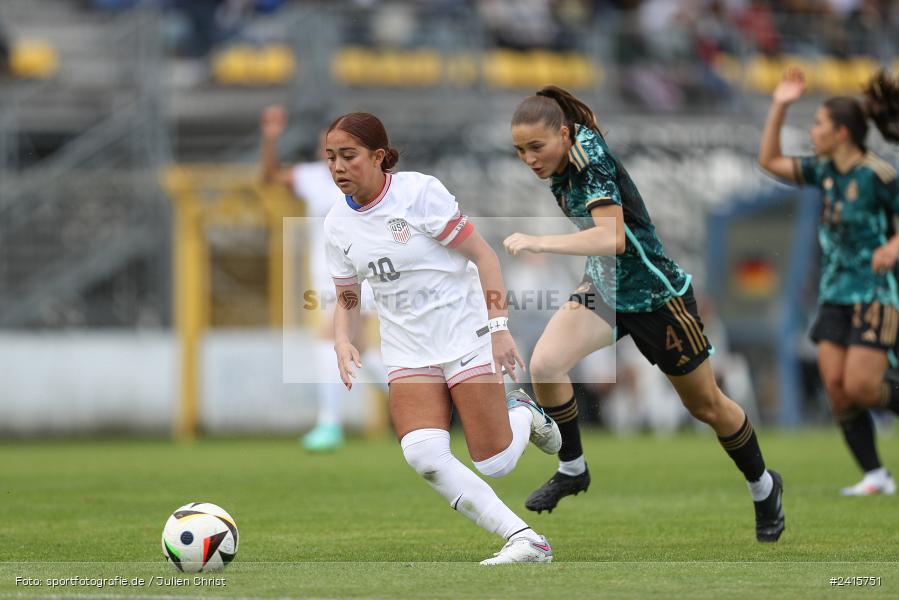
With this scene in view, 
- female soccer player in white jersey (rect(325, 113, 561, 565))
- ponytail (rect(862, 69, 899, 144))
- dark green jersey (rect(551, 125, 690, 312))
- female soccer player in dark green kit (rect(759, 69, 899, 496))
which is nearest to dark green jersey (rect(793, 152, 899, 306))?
female soccer player in dark green kit (rect(759, 69, 899, 496))

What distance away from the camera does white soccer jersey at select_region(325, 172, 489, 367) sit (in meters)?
6.37

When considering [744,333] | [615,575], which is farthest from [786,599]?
[744,333]

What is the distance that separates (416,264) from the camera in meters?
6.38

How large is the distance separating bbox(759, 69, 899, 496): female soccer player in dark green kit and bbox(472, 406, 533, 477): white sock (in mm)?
3412

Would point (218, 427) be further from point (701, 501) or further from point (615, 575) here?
point (615, 575)

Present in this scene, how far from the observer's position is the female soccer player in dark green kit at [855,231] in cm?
953

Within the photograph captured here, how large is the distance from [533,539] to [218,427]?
462 inches

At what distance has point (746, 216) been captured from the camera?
74.6ft

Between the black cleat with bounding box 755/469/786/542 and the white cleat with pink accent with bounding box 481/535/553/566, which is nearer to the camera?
the white cleat with pink accent with bounding box 481/535/553/566

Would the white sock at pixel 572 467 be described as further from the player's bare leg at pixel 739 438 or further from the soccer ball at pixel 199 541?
the soccer ball at pixel 199 541

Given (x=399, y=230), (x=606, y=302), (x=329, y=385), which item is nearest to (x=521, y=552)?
(x=399, y=230)

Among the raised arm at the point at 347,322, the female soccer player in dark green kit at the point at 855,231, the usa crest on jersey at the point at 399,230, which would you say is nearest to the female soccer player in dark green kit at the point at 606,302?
the usa crest on jersey at the point at 399,230

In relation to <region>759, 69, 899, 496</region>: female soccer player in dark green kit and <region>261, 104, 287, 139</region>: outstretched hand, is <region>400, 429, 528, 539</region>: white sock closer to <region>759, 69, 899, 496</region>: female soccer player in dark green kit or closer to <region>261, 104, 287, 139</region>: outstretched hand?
<region>759, 69, 899, 496</region>: female soccer player in dark green kit

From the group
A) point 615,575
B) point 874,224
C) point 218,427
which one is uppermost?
point 874,224
